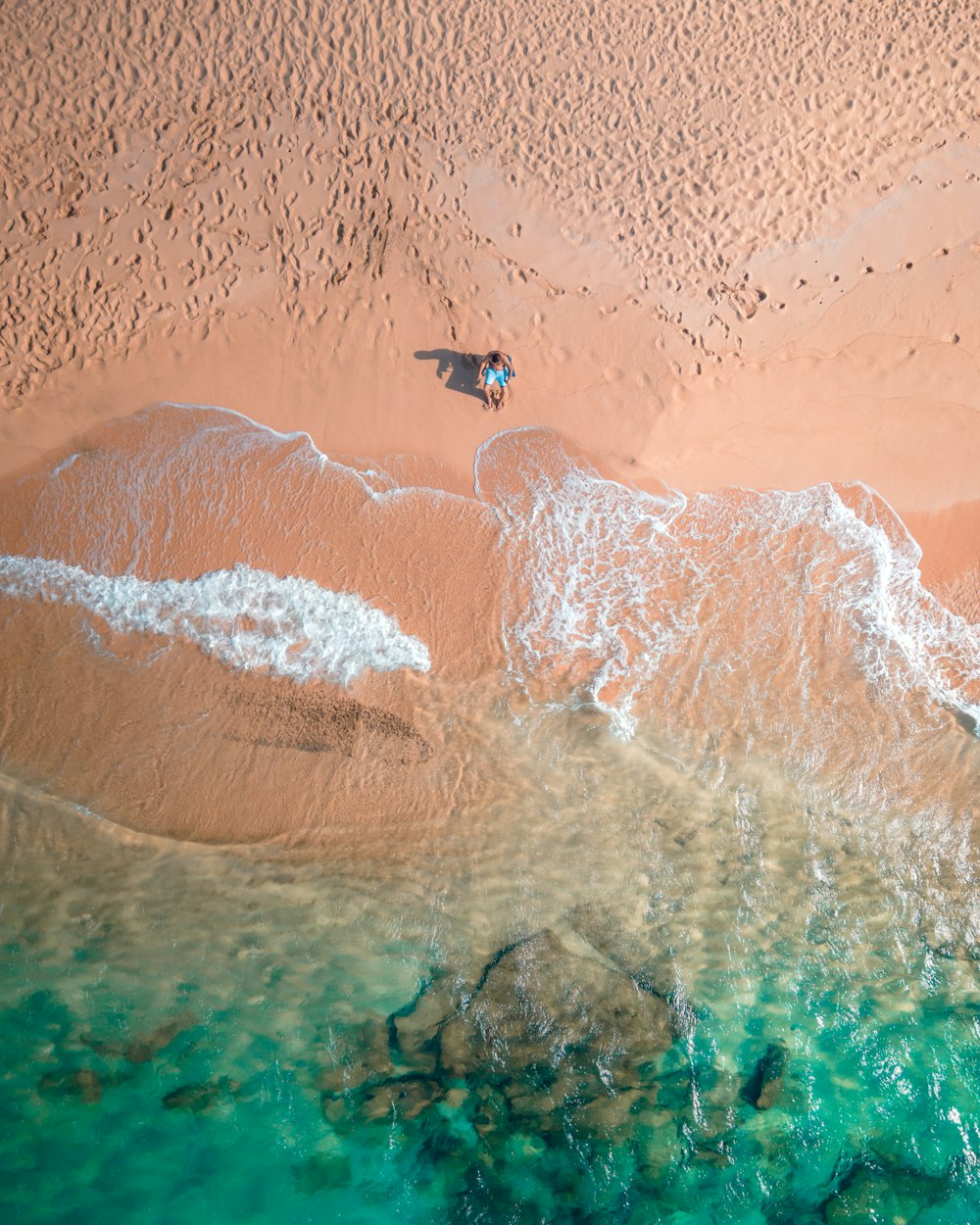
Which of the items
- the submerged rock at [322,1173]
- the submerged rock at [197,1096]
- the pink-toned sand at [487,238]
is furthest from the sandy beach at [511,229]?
the submerged rock at [322,1173]

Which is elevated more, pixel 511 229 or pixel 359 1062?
pixel 511 229

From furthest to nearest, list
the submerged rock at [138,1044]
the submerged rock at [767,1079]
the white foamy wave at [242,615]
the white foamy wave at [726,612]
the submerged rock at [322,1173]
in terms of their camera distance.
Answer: the white foamy wave at [726,612]
the white foamy wave at [242,615]
the submerged rock at [767,1079]
the submerged rock at [138,1044]
the submerged rock at [322,1173]

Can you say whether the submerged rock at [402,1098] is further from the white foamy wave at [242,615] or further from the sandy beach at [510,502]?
the white foamy wave at [242,615]

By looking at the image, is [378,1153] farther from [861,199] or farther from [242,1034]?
[861,199]

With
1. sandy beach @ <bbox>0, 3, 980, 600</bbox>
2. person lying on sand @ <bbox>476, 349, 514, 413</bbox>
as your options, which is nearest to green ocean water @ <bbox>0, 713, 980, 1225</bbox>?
person lying on sand @ <bbox>476, 349, 514, 413</bbox>

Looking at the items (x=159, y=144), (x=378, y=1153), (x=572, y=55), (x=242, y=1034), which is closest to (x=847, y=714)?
(x=378, y=1153)

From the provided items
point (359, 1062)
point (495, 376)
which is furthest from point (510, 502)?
point (359, 1062)

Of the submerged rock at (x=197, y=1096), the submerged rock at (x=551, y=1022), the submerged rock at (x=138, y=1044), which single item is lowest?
the submerged rock at (x=197, y=1096)

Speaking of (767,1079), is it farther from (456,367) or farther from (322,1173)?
(456,367)
